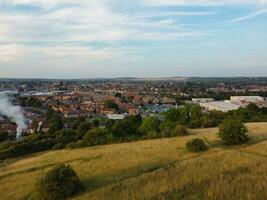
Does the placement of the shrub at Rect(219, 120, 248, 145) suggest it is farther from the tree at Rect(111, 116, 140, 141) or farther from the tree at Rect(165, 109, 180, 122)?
the tree at Rect(165, 109, 180, 122)

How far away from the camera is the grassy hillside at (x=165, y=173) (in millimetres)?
13938

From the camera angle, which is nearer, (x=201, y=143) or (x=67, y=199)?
(x=67, y=199)

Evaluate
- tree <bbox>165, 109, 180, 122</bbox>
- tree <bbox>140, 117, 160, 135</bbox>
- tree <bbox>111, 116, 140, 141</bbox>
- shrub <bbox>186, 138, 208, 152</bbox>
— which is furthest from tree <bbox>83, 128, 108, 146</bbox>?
tree <bbox>165, 109, 180, 122</bbox>

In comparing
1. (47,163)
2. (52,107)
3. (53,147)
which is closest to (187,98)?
(52,107)

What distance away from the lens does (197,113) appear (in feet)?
190

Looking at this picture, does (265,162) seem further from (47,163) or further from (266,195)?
(47,163)

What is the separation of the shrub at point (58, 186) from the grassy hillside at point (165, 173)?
0.82m

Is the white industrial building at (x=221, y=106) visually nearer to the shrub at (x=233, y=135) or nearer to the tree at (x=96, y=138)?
the tree at (x=96, y=138)

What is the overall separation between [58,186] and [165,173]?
202 inches

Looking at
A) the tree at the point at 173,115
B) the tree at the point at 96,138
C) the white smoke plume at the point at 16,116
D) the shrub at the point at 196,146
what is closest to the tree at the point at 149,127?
the tree at the point at 96,138

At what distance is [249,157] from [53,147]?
2530 cm

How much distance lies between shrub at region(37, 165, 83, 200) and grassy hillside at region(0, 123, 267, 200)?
0.82 metres

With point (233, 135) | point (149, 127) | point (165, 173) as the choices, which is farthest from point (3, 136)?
point (165, 173)

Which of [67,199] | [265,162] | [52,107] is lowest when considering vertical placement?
[52,107]
